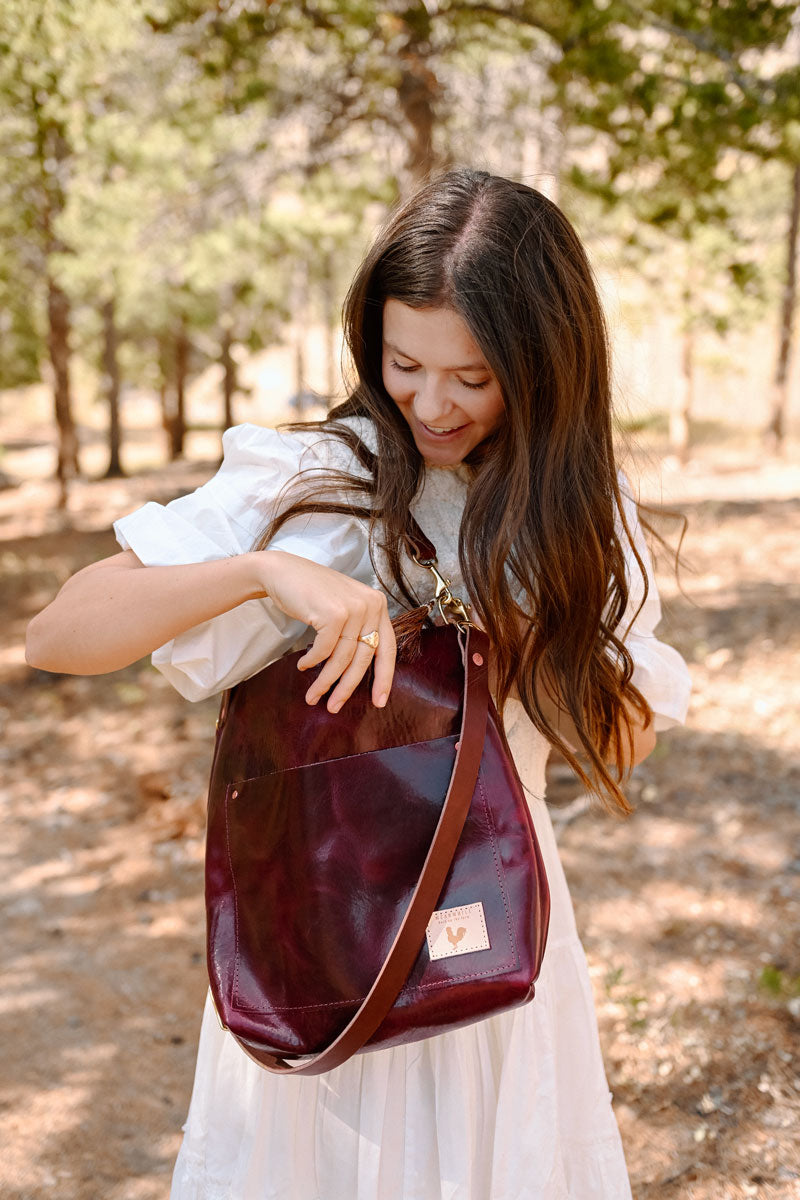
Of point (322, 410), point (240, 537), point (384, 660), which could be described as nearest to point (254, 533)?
point (240, 537)

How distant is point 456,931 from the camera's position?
3.87 feet

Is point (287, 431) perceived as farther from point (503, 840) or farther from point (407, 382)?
point (503, 840)

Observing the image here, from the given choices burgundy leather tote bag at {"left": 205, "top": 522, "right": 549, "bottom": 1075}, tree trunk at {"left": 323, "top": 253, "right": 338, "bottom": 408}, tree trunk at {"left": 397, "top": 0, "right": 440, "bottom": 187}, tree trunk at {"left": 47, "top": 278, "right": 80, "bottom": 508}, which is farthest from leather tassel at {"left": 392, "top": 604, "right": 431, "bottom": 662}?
tree trunk at {"left": 47, "top": 278, "right": 80, "bottom": 508}

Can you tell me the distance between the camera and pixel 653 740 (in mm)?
1651

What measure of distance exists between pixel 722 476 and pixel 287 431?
44.2 ft

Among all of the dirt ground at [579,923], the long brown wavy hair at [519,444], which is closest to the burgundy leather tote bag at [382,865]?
the long brown wavy hair at [519,444]

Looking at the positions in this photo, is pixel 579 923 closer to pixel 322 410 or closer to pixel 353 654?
pixel 322 410

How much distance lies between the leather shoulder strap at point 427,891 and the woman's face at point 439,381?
1.10 feet

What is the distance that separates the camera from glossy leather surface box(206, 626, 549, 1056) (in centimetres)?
118

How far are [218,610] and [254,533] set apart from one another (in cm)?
19

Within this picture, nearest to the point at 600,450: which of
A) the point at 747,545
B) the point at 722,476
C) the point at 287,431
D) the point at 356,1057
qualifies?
the point at 287,431

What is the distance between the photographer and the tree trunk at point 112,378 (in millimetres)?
15039

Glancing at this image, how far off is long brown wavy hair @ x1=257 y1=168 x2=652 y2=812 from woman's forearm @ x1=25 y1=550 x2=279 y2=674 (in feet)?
0.48

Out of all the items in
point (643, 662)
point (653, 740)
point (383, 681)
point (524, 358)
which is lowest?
point (653, 740)
